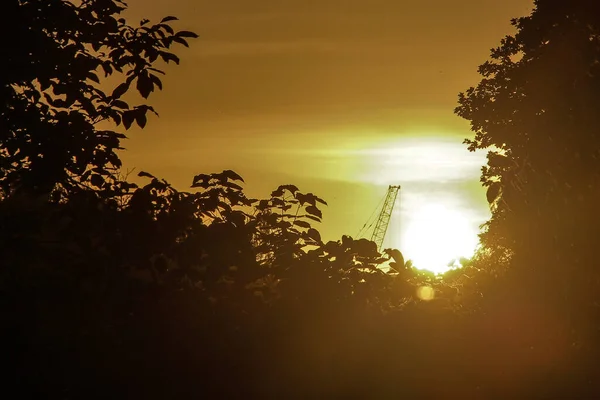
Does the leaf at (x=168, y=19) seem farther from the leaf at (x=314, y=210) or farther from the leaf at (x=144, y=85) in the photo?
the leaf at (x=314, y=210)

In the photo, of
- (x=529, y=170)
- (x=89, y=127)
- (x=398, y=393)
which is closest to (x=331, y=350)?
(x=398, y=393)

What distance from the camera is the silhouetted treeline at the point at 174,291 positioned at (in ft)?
22.6

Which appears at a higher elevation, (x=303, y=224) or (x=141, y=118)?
(x=141, y=118)

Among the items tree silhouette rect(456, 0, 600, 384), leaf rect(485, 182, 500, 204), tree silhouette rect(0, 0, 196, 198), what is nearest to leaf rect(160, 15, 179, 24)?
tree silhouette rect(0, 0, 196, 198)

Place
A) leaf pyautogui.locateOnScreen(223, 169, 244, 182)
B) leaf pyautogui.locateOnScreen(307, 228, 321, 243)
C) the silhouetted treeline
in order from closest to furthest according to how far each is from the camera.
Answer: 1. the silhouetted treeline
2. leaf pyautogui.locateOnScreen(223, 169, 244, 182)
3. leaf pyautogui.locateOnScreen(307, 228, 321, 243)

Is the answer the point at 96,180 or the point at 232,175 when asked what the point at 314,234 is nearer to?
the point at 232,175

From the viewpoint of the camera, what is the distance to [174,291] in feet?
24.3

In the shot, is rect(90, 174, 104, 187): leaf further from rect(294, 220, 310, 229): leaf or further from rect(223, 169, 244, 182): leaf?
rect(294, 220, 310, 229): leaf

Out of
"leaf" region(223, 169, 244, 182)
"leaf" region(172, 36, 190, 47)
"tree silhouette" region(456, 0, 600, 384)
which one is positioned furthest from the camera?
"tree silhouette" region(456, 0, 600, 384)

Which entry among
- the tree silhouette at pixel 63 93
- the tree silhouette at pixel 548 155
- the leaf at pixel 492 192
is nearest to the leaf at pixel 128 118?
the tree silhouette at pixel 63 93

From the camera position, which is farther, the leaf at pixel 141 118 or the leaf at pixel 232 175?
the leaf at pixel 232 175

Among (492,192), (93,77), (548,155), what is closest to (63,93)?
(93,77)

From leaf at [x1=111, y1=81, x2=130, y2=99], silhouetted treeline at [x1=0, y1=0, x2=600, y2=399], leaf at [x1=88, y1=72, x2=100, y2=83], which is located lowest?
silhouetted treeline at [x1=0, y1=0, x2=600, y2=399]

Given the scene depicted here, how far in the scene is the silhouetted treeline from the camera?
688cm
